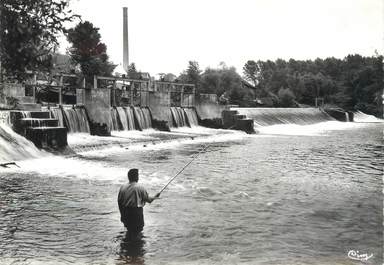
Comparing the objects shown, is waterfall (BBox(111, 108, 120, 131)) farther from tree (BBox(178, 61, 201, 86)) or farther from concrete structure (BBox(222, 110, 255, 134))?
tree (BBox(178, 61, 201, 86))

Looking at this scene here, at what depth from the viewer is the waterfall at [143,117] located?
2876 cm

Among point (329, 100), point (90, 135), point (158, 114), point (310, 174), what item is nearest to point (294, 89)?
point (329, 100)

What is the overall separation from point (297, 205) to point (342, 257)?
327 centimetres

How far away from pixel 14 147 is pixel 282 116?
31795mm

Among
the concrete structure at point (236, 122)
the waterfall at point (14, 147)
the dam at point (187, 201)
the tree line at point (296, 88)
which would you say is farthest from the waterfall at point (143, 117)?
the tree line at point (296, 88)

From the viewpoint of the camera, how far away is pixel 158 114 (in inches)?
1181

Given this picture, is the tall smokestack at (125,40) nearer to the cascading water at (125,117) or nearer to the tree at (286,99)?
the tree at (286,99)

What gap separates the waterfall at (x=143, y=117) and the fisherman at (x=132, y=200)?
2114cm

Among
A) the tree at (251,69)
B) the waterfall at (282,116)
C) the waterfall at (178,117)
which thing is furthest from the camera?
the tree at (251,69)

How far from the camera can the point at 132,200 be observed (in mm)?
7070

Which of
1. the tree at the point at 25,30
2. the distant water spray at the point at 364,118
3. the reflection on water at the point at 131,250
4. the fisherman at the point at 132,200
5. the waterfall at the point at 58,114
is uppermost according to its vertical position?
the tree at the point at 25,30

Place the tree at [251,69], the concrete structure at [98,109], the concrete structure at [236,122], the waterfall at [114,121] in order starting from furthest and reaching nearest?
the tree at [251,69], the concrete structure at [236,122], the waterfall at [114,121], the concrete structure at [98,109]

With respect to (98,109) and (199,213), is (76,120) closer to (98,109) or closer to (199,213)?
(98,109)

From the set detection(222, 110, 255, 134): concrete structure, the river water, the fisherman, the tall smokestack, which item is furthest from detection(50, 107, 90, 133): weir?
the tall smokestack
